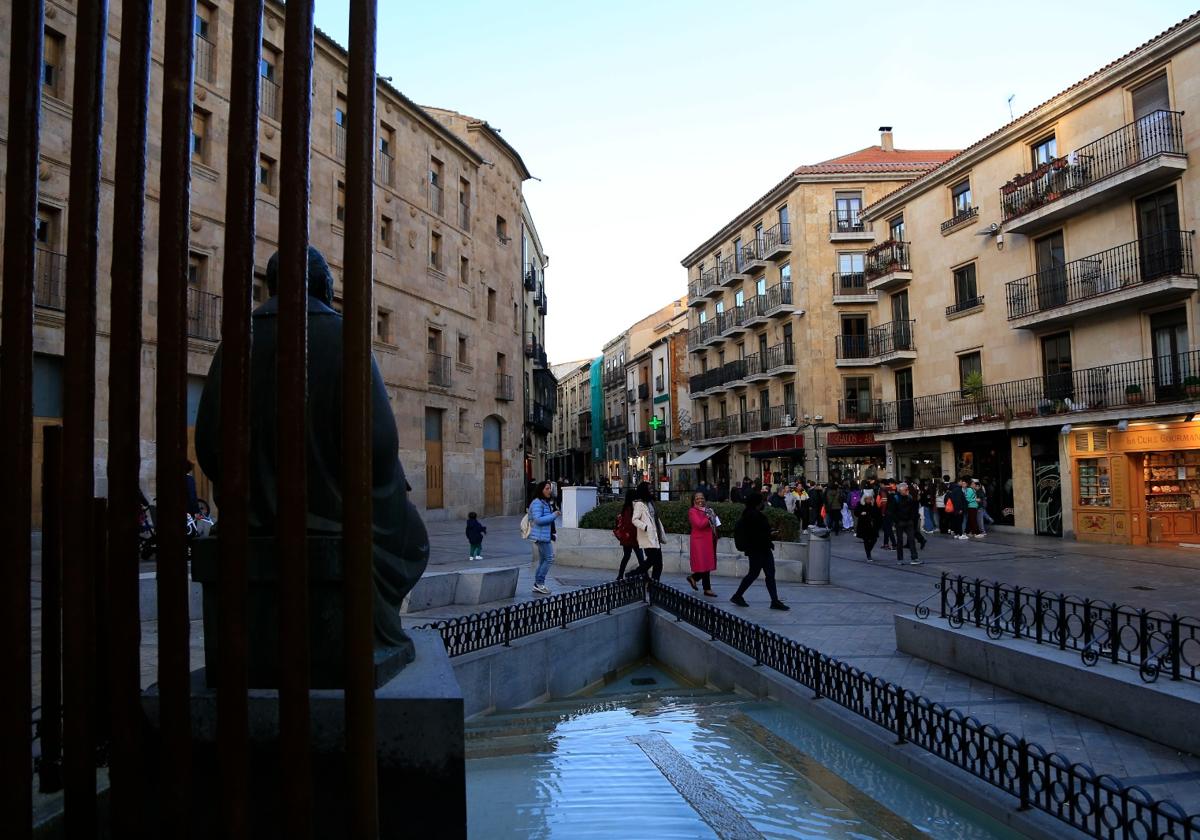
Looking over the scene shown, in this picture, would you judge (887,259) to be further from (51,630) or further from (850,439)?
(51,630)

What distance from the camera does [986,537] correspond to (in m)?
21.6

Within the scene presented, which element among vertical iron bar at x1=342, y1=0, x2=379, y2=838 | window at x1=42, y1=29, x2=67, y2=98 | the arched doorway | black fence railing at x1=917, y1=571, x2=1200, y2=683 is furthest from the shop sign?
vertical iron bar at x1=342, y1=0, x2=379, y2=838

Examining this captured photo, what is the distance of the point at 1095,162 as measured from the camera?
20109mm

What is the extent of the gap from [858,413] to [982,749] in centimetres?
3218

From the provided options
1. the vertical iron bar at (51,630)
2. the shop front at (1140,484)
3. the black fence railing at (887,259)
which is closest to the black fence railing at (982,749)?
the vertical iron bar at (51,630)

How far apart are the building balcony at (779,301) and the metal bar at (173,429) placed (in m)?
35.0

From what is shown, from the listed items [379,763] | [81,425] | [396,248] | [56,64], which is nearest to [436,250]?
[396,248]

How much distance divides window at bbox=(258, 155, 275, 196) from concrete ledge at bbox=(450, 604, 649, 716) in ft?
50.4

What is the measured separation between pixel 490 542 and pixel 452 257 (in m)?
13.8

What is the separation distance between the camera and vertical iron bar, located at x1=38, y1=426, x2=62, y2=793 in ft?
9.25

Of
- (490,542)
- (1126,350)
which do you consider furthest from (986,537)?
(490,542)

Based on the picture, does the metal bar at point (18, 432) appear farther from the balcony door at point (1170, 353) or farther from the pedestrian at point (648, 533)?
the balcony door at point (1170, 353)

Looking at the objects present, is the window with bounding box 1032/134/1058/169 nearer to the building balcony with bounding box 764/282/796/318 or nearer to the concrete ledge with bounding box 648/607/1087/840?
the building balcony with bounding box 764/282/796/318

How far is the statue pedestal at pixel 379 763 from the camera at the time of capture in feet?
7.72
